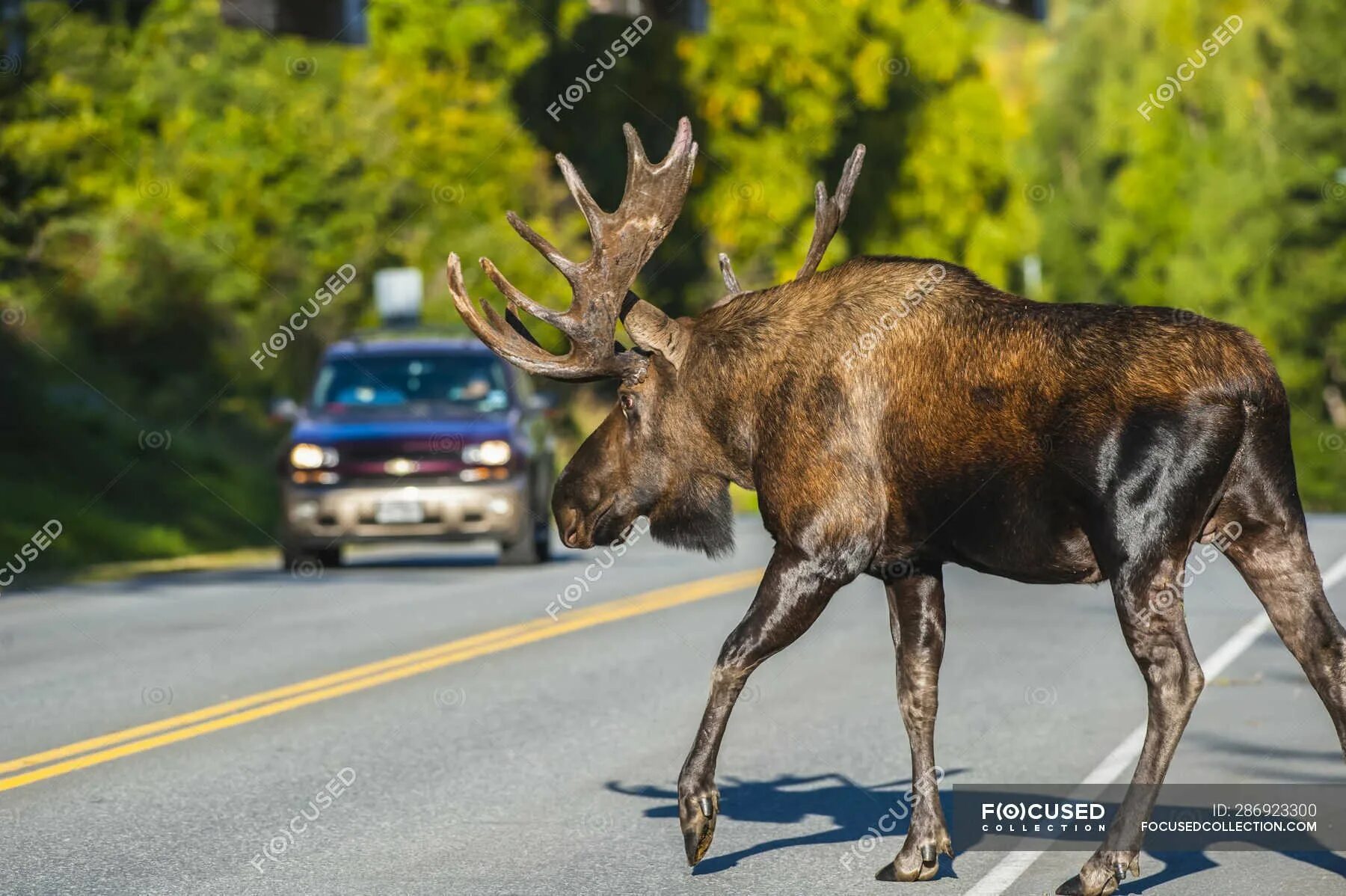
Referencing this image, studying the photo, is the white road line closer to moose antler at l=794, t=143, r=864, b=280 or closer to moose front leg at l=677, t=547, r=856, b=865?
moose front leg at l=677, t=547, r=856, b=865

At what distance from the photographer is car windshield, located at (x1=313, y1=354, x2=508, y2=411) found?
20.9m

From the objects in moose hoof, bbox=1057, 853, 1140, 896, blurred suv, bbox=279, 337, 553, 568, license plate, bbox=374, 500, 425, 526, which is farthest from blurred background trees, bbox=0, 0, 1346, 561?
moose hoof, bbox=1057, 853, 1140, 896

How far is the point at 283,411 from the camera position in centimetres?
1959

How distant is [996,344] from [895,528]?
25.6 inches

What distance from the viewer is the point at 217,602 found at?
17297mm

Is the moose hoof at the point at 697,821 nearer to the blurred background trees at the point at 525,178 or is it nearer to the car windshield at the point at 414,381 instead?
the car windshield at the point at 414,381

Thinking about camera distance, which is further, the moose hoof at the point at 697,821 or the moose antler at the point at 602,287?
the moose antler at the point at 602,287

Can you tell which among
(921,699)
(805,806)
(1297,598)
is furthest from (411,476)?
(1297,598)

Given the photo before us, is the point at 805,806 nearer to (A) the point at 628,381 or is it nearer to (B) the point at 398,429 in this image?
(A) the point at 628,381

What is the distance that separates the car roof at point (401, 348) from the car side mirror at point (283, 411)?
1334 mm

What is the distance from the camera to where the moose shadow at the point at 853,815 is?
24.1 feet

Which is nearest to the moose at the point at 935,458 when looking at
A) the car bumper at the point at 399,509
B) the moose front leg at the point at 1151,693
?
the moose front leg at the point at 1151,693

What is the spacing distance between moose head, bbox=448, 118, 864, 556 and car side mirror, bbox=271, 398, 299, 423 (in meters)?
12.1

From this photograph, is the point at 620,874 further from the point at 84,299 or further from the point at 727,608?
the point at 84,299
